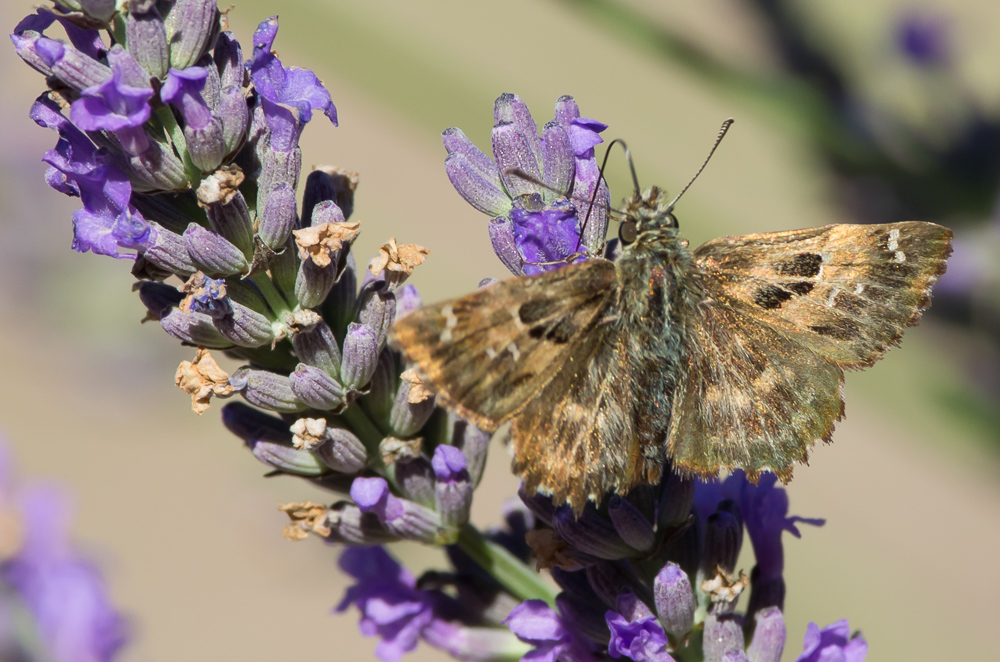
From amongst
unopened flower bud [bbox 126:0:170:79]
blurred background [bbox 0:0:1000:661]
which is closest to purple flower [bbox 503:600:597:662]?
unopened flower bud [bbox 126:0:170:79]

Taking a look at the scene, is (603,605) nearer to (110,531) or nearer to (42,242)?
(110,531)

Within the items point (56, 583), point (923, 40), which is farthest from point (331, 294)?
point (923, 40)

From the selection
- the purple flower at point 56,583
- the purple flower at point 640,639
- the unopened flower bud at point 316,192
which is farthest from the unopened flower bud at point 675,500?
the purple flower at point 56,583

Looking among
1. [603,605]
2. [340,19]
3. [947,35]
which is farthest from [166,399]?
[947,35]

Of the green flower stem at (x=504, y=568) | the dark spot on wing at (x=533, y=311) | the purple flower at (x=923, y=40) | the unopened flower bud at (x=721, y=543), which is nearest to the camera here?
the dark spot on wing at (x=533, y=311)

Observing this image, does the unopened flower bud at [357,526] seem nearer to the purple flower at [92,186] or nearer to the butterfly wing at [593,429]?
the butterfly wing at [593,429]

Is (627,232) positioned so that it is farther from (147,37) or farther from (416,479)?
(147,37)

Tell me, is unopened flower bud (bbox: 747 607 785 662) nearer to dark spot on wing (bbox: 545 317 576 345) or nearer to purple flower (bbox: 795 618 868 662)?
purple flower (bbox: 795 618 868 662)
